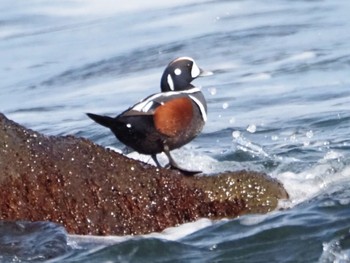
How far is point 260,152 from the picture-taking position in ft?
29.3

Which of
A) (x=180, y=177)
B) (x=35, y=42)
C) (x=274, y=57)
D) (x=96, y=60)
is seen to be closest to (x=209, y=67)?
(x=274, y=57)

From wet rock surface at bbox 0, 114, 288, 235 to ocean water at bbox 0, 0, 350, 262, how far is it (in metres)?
0.08

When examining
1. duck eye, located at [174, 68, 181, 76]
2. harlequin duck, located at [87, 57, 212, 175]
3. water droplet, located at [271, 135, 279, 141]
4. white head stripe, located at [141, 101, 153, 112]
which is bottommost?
water droplet, located at [271, 135, 279, 141]

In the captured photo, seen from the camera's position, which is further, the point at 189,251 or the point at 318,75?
the point at 318,75

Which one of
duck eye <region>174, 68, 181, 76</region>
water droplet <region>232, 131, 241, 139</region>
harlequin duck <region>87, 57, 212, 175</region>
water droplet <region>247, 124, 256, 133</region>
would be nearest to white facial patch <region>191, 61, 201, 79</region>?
duck eye <region>174, 68, 181, 76</region>

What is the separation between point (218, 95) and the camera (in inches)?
458

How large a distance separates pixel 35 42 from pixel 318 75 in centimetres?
475

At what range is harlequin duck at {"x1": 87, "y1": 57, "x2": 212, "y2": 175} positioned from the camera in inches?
287

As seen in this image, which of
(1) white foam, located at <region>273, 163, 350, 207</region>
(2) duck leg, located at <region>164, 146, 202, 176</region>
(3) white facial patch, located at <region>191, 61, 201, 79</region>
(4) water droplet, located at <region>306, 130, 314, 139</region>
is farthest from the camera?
(4) water droplet, located at <region>306, 130, 314, 139</region>

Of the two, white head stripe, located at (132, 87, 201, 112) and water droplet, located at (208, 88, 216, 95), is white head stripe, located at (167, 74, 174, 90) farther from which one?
water droplet, located at (208, 88, 216, 95)

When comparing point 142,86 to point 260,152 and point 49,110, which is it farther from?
point 260,152

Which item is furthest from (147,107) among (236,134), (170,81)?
(236,134)

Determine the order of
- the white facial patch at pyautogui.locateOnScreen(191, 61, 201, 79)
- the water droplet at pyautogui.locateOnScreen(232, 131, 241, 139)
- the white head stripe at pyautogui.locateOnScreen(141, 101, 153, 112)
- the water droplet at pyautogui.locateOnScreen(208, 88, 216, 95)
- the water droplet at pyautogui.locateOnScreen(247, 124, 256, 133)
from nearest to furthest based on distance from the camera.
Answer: the white head stripe at pyautogui.locateOnScreen(141, 101, 153, 112)
the white facial patch at pyautogui.locateOnScreen(191, 61, 201, 79)
the water droplet at pyautogui.locateOnScreen(232, 131, 241, 139)
the water droplet at pyautogui.locateOnScreen(247, 124, 256, 133)
the water droplet at pyautogui.locateOnScreen(208, 88, 216, 95)

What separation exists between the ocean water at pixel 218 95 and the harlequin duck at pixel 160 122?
26.1 inches
